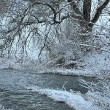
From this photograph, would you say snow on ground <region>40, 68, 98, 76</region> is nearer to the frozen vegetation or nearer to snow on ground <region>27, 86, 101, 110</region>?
the frozen vegetation

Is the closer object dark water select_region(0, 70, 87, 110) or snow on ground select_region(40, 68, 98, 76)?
dark water select_region(0, 70, 87, 110)

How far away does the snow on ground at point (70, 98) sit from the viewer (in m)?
10.5

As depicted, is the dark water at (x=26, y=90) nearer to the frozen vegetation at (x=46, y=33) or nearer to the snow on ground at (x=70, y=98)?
the snow on ground at (x=70, y=98)

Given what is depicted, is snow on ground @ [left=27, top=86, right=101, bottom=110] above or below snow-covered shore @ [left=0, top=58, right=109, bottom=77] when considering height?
above

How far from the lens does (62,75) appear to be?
63.6ft

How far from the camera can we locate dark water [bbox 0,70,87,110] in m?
11.2

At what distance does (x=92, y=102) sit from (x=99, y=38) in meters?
2.16

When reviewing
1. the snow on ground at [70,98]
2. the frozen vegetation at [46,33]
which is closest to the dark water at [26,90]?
the snow on ground at [70,98]

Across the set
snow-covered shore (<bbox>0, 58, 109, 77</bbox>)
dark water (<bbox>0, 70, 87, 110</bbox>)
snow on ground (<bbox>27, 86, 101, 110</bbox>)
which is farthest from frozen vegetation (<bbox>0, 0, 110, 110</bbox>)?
snow on ground (<bbox>27, 86, 101, 110</bbox>)

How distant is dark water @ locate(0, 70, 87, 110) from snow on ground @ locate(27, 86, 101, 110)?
0.80 feet

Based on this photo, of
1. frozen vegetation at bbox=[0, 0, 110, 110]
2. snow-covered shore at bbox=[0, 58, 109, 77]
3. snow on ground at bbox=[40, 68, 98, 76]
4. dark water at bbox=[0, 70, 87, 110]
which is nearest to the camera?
dark water at bbox=[0, 70, 87, 110]

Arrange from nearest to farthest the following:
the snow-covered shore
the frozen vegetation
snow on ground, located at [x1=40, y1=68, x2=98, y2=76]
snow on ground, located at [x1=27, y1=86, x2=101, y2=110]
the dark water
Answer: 1. snow on ground, located at [x1=27, y1=86, x2=101, y2=110]
2. the dark water
3. snow on ground, located at [x1=40, y1=68, x2=98, y2=76]
4. the snow-covered shore
5. the frozen vegetation

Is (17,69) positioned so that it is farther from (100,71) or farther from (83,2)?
(100,71)

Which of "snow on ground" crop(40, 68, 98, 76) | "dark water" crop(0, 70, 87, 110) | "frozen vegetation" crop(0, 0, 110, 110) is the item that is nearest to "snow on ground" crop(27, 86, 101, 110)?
"dark water" crop(0, 70, 87, 110)
